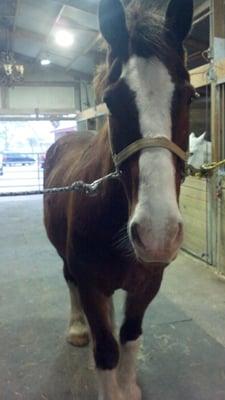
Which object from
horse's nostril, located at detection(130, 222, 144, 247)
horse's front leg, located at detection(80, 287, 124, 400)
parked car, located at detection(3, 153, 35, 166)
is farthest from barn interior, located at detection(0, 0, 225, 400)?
parked car, located at detection(3, 153, 35, 166)

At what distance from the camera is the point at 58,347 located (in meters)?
1.87

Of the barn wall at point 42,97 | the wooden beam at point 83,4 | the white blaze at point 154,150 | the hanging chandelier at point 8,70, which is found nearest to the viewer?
the white blaze at point 154,150

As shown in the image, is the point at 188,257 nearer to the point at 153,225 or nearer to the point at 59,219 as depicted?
the point at 59,219

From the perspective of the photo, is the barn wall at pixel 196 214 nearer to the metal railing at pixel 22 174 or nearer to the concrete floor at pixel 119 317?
the concrete floor at pixel 119 317

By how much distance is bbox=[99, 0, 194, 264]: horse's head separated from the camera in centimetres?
80

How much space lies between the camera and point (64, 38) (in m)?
5.55

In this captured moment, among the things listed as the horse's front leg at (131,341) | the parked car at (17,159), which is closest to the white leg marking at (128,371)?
the horse's front leg at (131,341)

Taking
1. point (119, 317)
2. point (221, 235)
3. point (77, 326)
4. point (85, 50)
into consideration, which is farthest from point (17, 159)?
point (77, 326)

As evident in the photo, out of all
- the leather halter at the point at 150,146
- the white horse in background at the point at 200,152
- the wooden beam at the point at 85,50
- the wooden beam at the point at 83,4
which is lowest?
the leather halter at the point at 150,146

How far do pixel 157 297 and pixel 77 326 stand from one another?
2.42 feet

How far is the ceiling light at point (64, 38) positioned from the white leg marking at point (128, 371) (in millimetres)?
4829

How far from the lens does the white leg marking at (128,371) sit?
57.7 inches

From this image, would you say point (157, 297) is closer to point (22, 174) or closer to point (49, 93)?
point (49, 93)

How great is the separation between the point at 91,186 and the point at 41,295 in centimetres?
161
